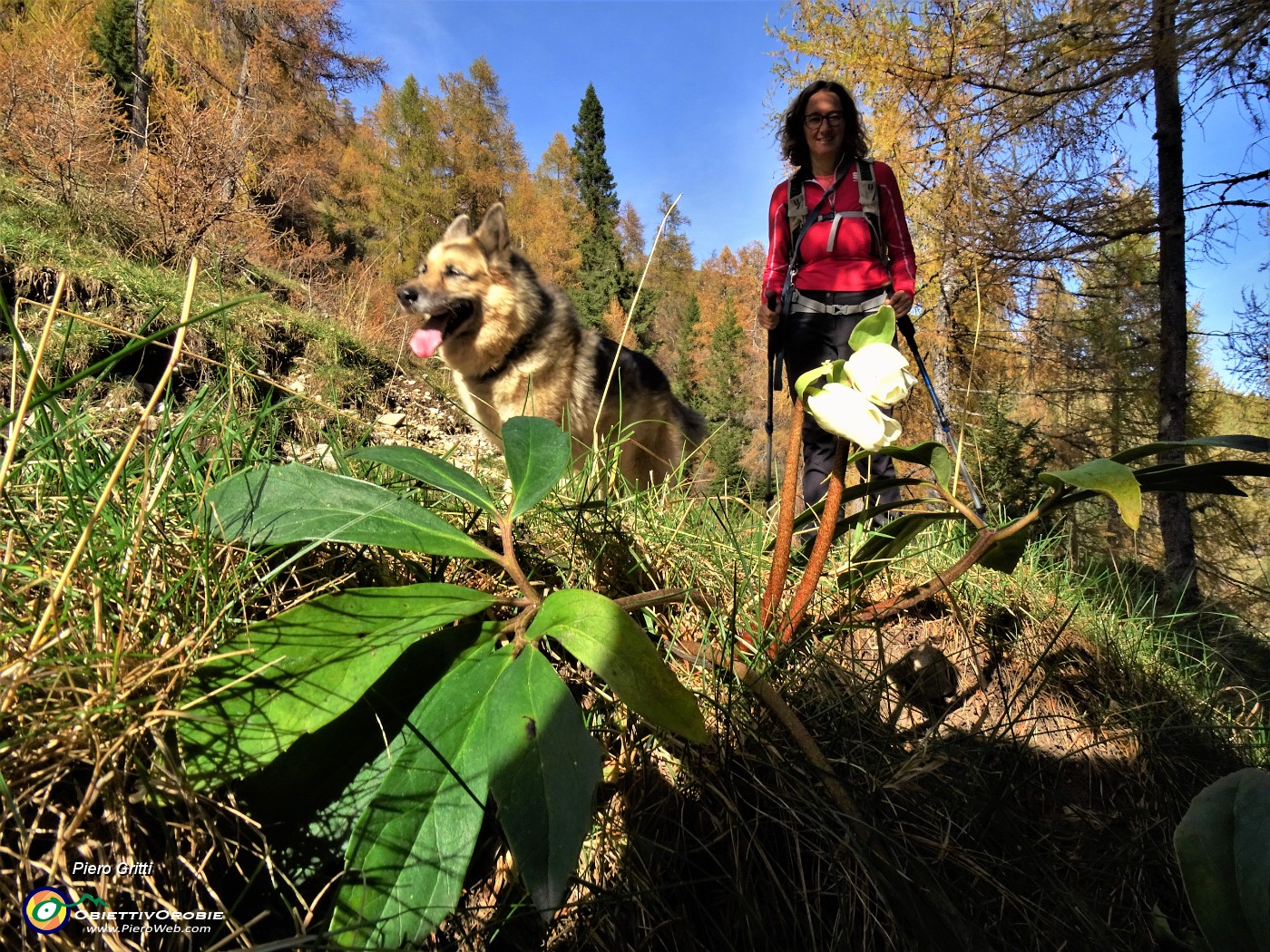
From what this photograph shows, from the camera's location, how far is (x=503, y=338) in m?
4.56

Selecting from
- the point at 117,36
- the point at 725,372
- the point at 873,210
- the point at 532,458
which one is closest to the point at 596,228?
the point at 725,372

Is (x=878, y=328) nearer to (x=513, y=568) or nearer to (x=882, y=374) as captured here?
(x=882, y=374)

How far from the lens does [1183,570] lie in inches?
215

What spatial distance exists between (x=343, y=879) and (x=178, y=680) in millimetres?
324

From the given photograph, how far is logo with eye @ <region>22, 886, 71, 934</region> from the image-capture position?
1.87 ft

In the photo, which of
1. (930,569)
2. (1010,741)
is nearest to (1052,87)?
(930,569)

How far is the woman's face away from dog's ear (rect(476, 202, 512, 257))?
2.36 meters

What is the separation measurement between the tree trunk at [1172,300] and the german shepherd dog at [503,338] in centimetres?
553

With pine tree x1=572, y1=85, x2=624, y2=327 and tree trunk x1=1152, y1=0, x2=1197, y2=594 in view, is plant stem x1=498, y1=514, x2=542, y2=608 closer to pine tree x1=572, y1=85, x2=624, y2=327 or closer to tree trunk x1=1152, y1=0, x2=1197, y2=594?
tree trunk x1=1152, y1=0, x2=1197, y2=594

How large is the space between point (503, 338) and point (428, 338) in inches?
21.2

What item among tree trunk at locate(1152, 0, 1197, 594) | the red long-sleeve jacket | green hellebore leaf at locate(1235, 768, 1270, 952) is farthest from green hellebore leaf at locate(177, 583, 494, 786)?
tree trunk at locate(1152, 0, 1197, 594)

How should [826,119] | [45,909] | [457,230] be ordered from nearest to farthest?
[45,909] → [826,119] → [457,230]

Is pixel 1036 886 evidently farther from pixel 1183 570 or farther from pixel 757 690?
pixel 1183 570

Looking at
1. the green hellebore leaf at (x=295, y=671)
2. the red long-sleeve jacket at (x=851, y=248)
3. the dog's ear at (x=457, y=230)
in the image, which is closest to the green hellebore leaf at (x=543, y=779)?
the green hellebore leaf at (x=295, y=671)
